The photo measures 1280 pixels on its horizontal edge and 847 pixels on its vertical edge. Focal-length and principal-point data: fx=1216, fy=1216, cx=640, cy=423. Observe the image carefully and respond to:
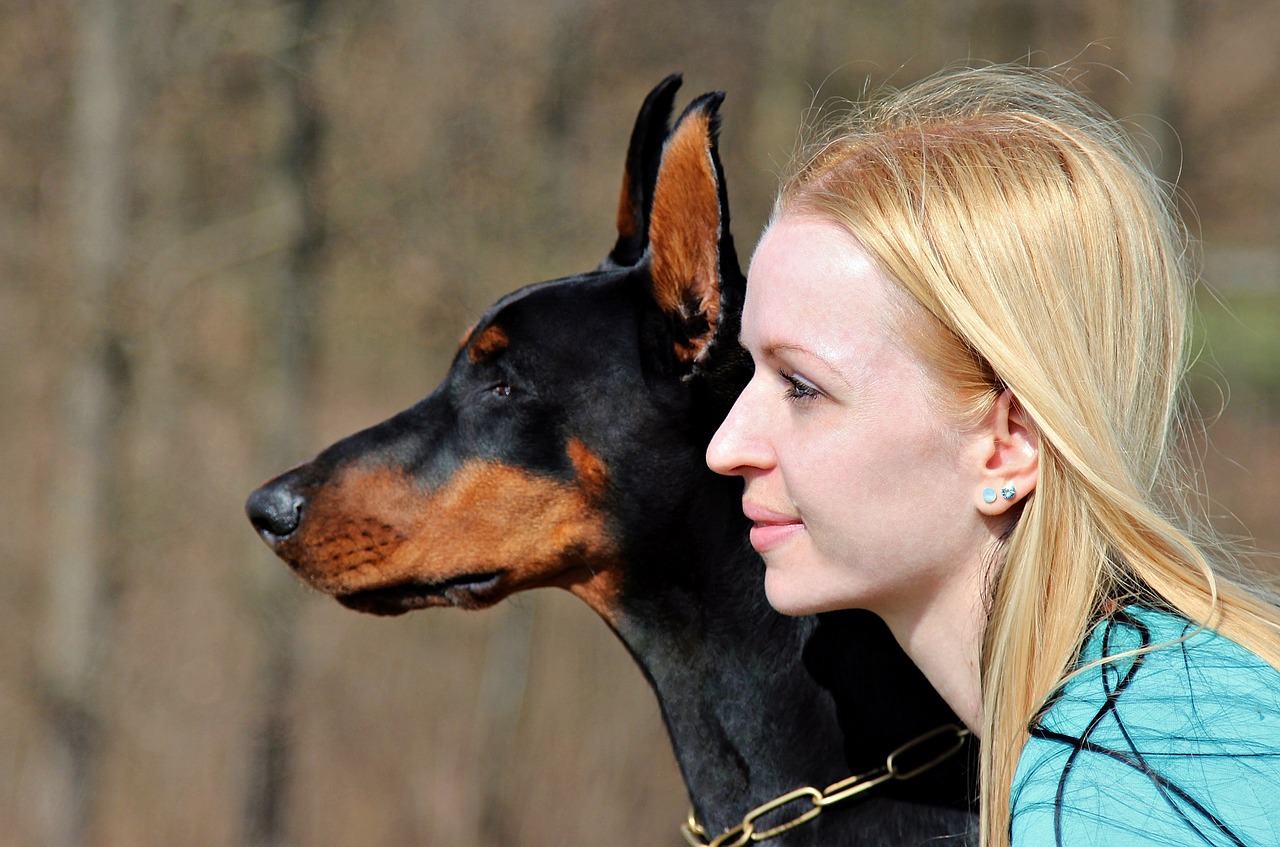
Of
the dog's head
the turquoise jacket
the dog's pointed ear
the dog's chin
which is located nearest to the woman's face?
the turquoise jacket

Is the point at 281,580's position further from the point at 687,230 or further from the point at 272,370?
the point at 687,230

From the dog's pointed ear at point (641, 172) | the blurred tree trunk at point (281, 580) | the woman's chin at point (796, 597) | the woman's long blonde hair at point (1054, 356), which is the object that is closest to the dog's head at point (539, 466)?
the dog's pointed ear at point (641, 172)

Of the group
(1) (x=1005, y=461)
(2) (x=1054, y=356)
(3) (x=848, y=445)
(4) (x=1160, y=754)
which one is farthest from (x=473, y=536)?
(4) (x=1160, y=754)

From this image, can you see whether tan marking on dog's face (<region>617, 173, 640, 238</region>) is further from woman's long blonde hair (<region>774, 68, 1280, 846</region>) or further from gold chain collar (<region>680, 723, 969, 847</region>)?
gold chain collar (<region>680, 723, 969, 847</region>)

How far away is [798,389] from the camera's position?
1973 mm

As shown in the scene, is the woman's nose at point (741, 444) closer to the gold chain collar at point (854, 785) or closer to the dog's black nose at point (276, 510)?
the gold chain collar at point (854, 785)

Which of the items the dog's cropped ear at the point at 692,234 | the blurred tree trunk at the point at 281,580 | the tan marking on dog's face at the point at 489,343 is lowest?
the blurred tree trunk at the point at 281,580

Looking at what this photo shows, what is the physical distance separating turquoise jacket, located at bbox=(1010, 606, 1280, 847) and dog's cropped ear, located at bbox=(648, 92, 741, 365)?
116 centimetres

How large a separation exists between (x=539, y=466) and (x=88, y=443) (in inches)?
182

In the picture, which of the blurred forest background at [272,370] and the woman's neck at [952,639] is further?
the blurred forest background at [272,370]

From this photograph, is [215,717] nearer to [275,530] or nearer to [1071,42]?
[275,530]

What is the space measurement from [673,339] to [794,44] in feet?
24.3

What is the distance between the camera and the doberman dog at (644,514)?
2.43 meters

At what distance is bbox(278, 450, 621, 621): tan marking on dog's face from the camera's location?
2.77 metres
